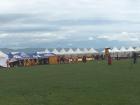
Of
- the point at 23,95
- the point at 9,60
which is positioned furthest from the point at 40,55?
the point at 23,95

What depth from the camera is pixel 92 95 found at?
2039cm

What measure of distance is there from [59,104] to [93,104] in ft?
4.31

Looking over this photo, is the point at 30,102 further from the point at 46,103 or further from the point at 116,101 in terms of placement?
the point at 116,101

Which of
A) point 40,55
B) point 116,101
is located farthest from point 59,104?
point 40,55

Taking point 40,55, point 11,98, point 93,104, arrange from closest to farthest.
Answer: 1. point 93,104
2. point 11,98
3. point 40,55

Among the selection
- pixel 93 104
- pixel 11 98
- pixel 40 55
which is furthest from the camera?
pixel 40 55

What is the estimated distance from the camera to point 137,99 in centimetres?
1845

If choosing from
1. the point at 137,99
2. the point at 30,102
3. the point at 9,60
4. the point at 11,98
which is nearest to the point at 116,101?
the point at 137,99

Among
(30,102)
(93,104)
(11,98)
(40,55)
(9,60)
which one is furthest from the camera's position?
(40,55)

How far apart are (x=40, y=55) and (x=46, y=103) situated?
84.7 meters

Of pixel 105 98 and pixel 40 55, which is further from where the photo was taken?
pixel 40 55

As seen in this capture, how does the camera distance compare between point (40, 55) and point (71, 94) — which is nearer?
point (71, 94)

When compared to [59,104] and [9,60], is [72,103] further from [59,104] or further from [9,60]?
[9,60]

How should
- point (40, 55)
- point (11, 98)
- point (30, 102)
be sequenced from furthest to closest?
point (40, 55) < point (11, 98) < point (30, 102)
